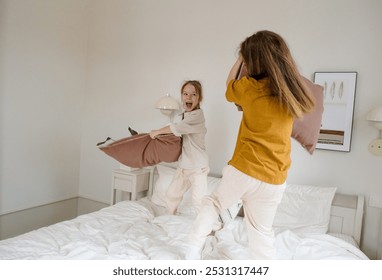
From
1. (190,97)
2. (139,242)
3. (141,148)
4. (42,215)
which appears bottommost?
(42,215)

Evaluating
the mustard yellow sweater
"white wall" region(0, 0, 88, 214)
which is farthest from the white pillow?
"white wall" region(0, 0, 88, 214)

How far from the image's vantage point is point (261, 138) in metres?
1.41

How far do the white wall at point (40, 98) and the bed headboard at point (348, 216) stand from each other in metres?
2.53

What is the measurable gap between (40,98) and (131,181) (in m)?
1.16

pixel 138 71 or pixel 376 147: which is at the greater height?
pixel 138 71

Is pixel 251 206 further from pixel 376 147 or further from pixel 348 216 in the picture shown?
pixel 376 147

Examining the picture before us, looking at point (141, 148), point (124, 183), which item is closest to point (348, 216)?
point (141, 148)

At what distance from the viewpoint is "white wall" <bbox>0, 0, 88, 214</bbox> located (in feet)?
8.80

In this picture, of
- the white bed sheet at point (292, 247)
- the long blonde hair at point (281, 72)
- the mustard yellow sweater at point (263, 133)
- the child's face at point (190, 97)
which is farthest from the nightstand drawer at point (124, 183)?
the long blonde hair at point (281, 72)

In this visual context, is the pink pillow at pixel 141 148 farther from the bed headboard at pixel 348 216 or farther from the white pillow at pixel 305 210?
the bed headboard at pixel 348 216

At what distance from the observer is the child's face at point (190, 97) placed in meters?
2.23

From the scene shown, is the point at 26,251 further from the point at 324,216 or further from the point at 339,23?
the point at 339,23
